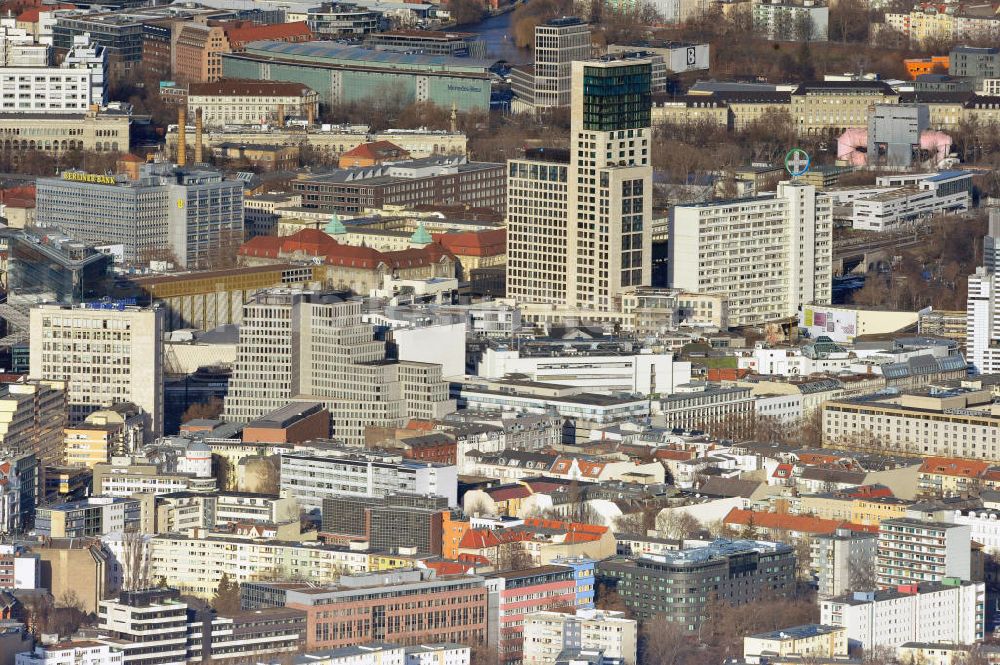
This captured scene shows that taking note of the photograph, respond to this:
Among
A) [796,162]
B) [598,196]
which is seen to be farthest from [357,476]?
[796,162]

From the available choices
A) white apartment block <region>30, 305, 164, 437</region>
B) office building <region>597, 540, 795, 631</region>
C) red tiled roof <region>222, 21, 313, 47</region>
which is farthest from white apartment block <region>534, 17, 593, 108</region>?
office building <region>597, 540, 795, 631</region>

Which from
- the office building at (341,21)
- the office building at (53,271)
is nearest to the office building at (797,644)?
the office building at (53,271)

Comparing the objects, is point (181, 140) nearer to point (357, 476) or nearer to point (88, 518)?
point (357, 476)

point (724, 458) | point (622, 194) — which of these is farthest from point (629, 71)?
point (724, 458)

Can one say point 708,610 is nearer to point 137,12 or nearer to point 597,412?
point 597,412

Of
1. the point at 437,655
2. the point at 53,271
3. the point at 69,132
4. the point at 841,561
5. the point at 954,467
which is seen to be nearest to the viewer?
the point at 437,655

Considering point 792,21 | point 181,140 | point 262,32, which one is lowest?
point 181,140
